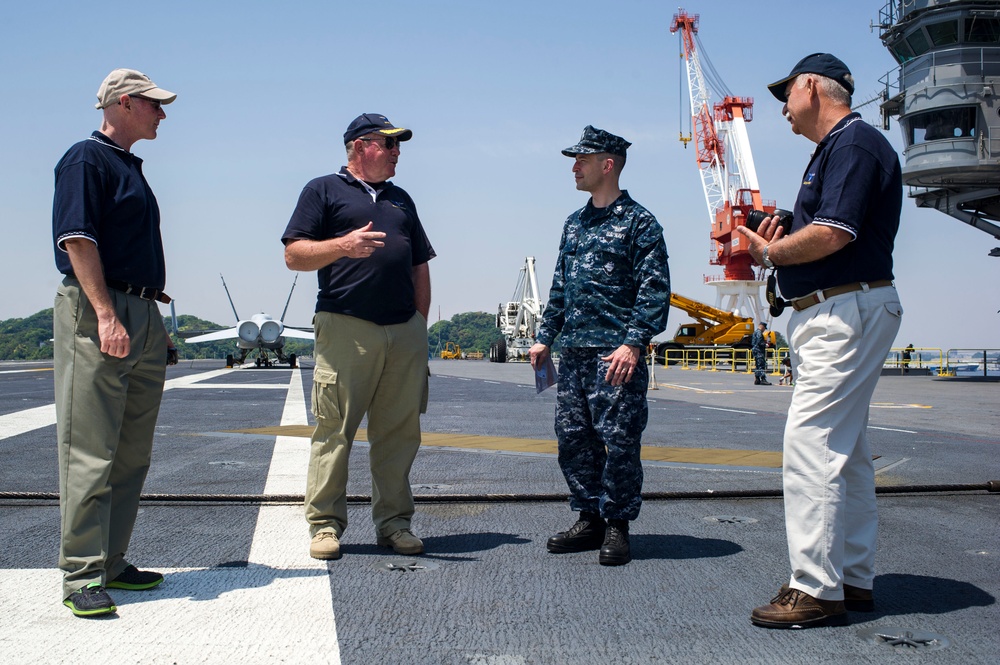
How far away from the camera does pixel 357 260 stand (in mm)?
3793

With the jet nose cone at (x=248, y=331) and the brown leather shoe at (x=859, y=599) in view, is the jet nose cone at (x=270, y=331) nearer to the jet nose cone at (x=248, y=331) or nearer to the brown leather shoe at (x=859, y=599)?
the jet nose cone at (x=248, y=331)

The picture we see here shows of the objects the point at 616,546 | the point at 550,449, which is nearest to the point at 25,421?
the point at 550,449

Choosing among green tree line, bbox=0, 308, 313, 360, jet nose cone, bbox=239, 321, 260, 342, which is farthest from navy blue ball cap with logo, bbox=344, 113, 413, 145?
green tree line, bbox=0, 308, 313, 360

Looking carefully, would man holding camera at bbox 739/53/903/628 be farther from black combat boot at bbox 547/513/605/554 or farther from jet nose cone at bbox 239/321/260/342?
jet nose cone at bbox 239/321/260/342

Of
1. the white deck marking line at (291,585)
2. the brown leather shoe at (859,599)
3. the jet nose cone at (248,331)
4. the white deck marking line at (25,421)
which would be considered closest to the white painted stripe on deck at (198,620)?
the white deck marking line at (291,585)

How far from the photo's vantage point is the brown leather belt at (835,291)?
2.92m

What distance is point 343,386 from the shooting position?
3760 millimetres

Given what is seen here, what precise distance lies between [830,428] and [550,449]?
15.3 feet

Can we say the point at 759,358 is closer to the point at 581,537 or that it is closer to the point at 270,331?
the point at 581,537

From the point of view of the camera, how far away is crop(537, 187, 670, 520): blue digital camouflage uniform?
372 centimetres

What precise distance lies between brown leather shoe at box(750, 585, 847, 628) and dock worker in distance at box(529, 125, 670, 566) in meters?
0.88

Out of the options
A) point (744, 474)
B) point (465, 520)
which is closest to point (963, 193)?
point (744, 474)

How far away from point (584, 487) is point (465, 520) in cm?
77

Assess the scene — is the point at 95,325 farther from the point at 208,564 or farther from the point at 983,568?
the point at 983,568
